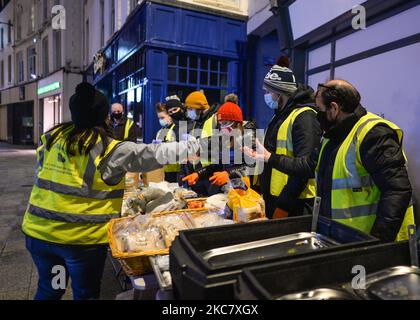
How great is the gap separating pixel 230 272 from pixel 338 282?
418 millimetres

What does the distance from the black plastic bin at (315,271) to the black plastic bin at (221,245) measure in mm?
56

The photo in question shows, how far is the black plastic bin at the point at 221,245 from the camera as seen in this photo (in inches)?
44.9

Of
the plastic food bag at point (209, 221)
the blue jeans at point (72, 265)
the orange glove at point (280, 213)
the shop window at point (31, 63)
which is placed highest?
the shop window at point (31, 63)

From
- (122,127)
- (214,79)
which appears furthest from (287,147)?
(214,79)

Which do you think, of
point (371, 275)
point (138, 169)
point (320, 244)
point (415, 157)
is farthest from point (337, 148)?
point (415, 157)

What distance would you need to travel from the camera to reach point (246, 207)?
7.43 ft

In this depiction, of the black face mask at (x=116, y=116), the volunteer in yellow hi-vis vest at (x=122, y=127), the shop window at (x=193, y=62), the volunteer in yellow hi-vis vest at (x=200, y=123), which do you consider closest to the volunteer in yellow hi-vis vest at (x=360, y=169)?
the volunteer in yellow hi-vis vest at (x=200, y=123)

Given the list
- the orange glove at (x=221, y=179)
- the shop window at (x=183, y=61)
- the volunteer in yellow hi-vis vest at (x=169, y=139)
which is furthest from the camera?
the shop window at (x=183, y=61)

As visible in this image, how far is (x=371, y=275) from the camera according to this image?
128cm

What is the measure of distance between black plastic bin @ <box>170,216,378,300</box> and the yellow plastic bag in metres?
0.54

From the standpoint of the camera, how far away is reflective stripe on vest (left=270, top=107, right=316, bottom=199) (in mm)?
2852

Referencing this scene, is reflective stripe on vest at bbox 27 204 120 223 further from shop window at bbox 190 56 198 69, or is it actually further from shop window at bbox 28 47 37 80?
shop window at bbox 28 47 37 80

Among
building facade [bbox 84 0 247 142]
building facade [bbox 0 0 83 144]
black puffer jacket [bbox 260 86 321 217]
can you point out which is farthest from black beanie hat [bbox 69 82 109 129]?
building facade [bbox 0 0 83 144]

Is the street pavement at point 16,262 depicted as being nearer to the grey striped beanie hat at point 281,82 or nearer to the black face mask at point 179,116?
the black face mask at point 179,116
